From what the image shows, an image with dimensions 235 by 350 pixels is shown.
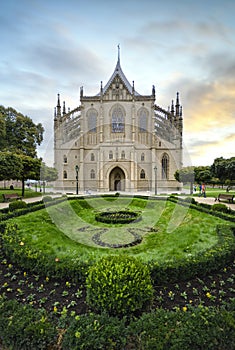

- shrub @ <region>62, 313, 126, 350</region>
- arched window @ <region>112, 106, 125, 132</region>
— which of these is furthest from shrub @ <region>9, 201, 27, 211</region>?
arched window @ <region>112, 106, 125, 132</region>

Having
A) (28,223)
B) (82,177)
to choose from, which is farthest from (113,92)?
(28,223)

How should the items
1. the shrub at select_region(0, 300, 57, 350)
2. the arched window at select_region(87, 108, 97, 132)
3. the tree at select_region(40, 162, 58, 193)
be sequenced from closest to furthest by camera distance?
the shrub at select_region(0, 300, 57, 350) → the tree at select_region(40, 162, 58, 193) → the arched window at select_region(87, 108, 97, 132)

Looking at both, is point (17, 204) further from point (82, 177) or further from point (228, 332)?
point (82, 177)

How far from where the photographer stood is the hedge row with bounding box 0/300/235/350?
2.61 m

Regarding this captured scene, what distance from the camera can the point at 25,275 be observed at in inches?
205

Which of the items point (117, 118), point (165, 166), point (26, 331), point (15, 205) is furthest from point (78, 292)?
point (117, 118)

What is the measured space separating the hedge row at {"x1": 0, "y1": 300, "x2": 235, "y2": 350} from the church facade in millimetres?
32651

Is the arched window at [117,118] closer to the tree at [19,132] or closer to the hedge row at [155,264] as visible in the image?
the tree at [19,132]

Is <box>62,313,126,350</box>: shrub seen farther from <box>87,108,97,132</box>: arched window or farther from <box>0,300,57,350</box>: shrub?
<box>87,108,97,132</box>: arched window

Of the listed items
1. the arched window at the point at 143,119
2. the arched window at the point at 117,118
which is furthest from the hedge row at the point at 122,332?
the arched window at the point at 143,119

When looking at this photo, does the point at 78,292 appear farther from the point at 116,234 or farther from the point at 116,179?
the point at 116,179

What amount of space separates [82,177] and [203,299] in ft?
110

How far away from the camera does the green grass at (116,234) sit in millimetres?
6504

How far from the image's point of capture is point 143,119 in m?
38.9
